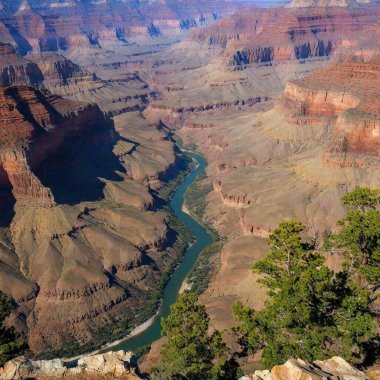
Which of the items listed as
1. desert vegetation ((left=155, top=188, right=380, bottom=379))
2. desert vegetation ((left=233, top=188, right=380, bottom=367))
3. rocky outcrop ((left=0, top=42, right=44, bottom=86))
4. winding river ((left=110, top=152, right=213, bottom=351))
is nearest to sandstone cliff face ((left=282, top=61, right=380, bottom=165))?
winding river ((left=110, top=152, right=213, bottom=351))

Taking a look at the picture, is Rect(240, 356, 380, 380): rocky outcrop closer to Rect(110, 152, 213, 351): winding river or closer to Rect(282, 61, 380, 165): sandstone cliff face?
Rect(110, 152, 213, 351): winding river

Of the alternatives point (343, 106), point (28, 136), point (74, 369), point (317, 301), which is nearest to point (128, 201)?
point (28, 136)

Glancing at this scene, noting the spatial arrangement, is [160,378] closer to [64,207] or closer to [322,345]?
[322,345]

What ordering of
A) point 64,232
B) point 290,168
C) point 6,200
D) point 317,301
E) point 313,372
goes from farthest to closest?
1. point 290,168
2. point 6,200
3. point 64,232
4. point 317,301
5. point 313,372

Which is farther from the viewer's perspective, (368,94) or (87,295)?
(368,94)

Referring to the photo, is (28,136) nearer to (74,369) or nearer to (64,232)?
(64,232)

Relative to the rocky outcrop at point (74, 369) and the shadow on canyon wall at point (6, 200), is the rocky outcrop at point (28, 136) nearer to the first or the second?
the shadow on canyon wall at point (6, 200)

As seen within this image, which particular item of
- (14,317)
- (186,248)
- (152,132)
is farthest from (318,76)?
(14,317)
